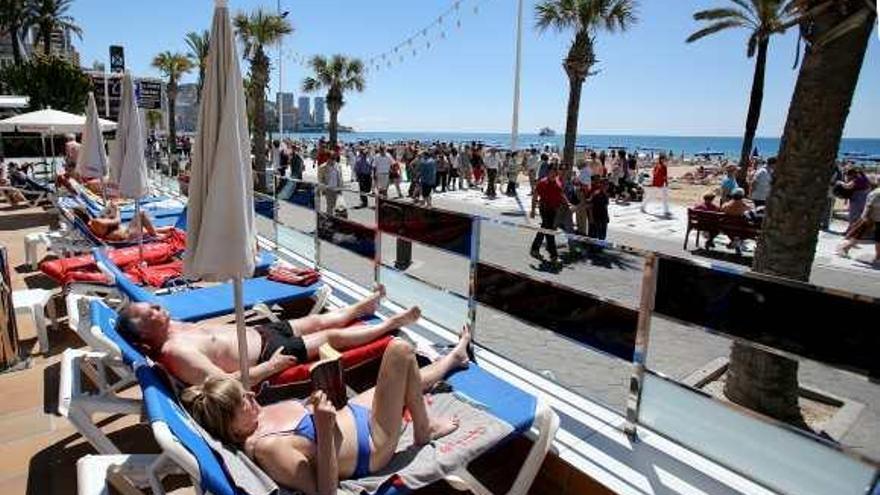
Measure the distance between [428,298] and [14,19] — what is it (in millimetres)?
47561

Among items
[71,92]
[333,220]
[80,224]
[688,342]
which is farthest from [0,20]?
[688,342]

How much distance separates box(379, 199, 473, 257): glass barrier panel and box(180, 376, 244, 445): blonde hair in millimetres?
2361

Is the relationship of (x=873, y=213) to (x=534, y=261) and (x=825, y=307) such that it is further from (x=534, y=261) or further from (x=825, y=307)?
(x=825, y=307)

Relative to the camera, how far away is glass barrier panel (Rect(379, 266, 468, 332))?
4914 millimetres

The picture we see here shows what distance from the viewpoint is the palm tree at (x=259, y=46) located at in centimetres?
2252

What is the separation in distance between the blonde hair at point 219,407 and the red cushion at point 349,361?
0.93 meters

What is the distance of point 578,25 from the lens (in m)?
16.7

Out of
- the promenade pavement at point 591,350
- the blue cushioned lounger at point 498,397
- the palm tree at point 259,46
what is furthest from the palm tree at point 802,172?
the palm tree at point 259,46

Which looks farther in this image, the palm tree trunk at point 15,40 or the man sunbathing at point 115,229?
the palm tree trunk at point 15,40

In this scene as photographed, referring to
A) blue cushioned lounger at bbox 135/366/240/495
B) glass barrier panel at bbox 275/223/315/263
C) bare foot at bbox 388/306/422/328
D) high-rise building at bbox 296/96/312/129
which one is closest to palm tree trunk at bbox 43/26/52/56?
glass barrier panel at bbox 275/223/315/263

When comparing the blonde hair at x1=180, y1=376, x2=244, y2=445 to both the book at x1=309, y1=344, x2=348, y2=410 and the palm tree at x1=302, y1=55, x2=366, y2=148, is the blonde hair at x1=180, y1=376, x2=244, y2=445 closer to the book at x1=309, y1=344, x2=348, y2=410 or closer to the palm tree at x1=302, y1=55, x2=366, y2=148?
the book at x1=309, y1=344, x2=348, y2=410

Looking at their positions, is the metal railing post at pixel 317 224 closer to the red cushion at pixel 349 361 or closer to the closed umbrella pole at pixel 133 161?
the closed umbrella pole at pixel 133 161

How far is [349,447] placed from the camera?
273cm

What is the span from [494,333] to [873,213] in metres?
10.1
